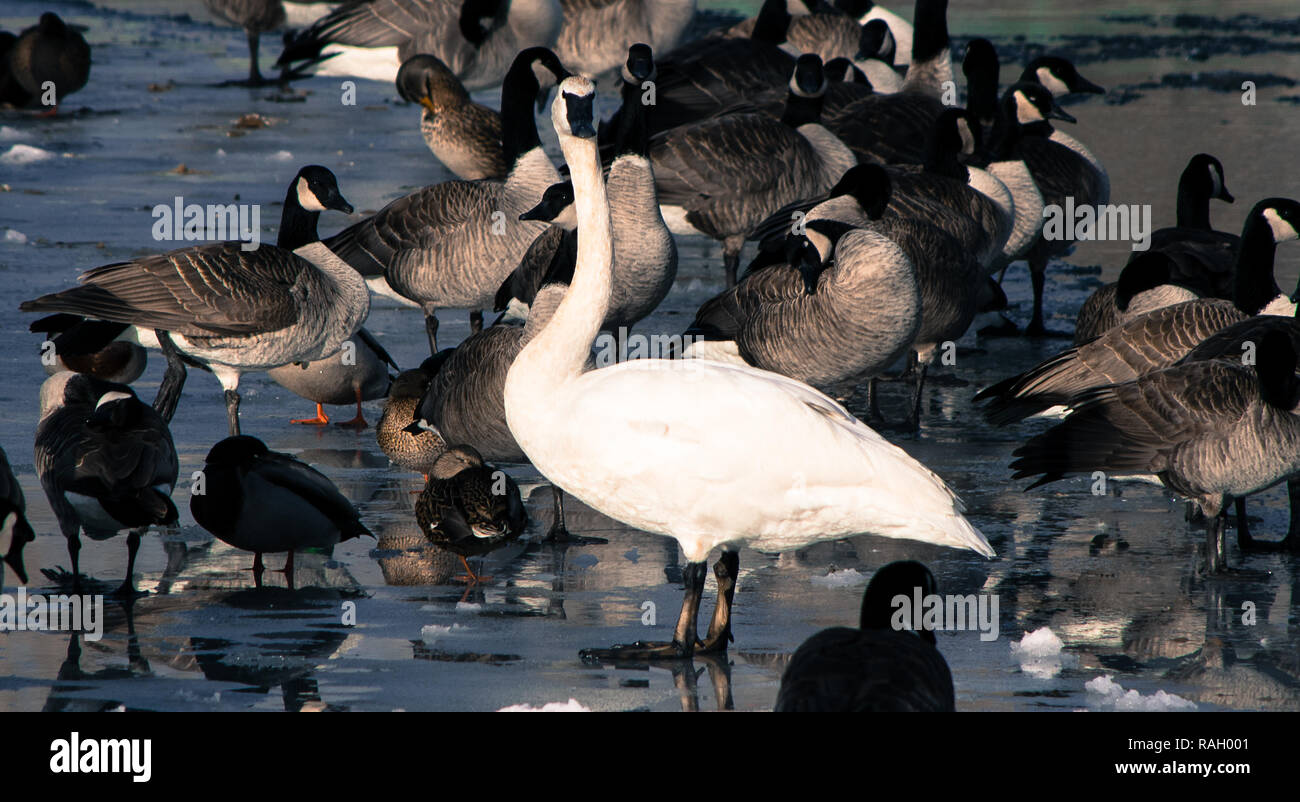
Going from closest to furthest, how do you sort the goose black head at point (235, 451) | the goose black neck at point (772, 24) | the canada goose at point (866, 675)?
1. the canada goose at point (866, 675)
2. the goose black head at point (235, 451)
3. the goose black neck at point (772, 24)

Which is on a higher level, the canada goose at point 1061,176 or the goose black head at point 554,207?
the canada goose at point 1061,176

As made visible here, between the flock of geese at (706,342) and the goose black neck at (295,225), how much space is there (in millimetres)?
20

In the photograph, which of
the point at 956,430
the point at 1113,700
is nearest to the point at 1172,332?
the point at 956,430

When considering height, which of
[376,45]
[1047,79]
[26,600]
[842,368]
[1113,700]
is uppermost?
[376,45]

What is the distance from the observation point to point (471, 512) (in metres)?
6.61

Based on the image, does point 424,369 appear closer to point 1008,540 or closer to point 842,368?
point 842,368

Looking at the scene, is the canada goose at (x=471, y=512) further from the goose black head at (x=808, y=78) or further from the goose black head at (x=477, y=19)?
the goose black head at (x=477, y=19)

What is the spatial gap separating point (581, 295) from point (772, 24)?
12.6 metres

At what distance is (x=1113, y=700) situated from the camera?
A: 5121mm

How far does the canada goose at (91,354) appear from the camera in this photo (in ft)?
27.6

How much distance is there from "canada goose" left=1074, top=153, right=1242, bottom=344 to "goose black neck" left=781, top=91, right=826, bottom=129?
2932 mm

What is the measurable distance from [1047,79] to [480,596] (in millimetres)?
10631

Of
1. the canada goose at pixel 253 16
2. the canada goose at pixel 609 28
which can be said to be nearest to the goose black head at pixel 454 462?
the canada goose at pixel 609 28

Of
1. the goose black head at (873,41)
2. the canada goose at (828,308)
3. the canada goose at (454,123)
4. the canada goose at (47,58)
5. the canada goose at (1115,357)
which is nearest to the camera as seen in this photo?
the canada goose at (1115,357)
